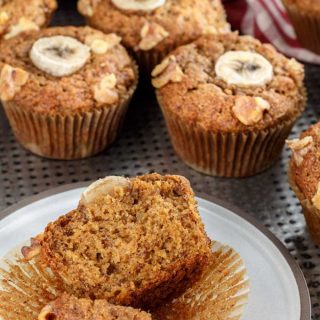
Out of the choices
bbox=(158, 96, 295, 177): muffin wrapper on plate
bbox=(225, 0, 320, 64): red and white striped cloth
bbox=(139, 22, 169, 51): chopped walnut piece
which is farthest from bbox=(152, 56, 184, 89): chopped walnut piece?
bbox=(225, 0, 320, 64): red and white striped cloth

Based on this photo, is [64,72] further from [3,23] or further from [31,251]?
[31,251]

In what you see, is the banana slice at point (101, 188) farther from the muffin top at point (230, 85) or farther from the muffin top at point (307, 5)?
the muffin top at point (307, 5)

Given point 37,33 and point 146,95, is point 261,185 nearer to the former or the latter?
point 146,95

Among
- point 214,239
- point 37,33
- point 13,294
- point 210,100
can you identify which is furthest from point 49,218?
point 37,33

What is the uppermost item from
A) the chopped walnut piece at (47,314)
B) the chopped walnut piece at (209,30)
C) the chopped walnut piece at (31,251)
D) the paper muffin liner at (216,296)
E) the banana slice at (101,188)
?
the banana slice at (101,188)

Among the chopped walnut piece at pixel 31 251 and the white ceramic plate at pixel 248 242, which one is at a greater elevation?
the chopped walnut piece at pixel 31 251

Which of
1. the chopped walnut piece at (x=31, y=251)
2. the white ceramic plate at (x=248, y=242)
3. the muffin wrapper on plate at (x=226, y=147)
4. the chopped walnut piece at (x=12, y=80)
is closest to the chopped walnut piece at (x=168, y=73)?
the muffin wrapper on plate at (x=226, y=147)

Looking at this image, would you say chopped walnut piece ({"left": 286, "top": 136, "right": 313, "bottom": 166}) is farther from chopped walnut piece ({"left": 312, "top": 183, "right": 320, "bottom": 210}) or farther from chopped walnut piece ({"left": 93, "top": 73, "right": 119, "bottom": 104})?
chopped walnut piece ({"left": 93, "top": 73, "right": 119, "bottom": 104})
